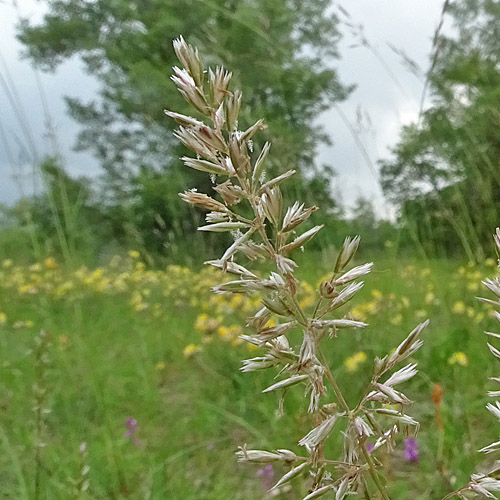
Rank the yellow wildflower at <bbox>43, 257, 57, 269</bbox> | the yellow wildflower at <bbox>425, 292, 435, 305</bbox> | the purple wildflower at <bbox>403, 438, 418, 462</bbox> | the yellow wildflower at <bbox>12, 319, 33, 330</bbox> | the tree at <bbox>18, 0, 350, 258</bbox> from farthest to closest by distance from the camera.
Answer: the tree at <bbox>18, 0, 350, 258</bbox> < the yellow wildflower at <bbox>43, 257, 57, 269</bbox> < the yellow wildflower at <bbox>12, 319, 33, 330</bbox> < the yellow wildflower at <bbox>425, 292, 435, 305</bbox> < the purple wildflower at <bbox>403, 438, 418, 462</bbox>

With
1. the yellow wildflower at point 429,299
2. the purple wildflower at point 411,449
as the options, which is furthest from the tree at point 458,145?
the purple wildflower at point 411,449

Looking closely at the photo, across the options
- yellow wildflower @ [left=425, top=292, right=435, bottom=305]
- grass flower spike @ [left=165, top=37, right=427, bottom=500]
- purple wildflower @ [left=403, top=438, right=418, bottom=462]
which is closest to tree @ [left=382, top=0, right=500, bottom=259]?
yellow wildflower @ [left=425, top=292, right=435, bottom=305]

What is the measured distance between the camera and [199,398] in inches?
89.6

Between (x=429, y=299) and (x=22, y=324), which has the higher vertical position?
(x=22, y=324)

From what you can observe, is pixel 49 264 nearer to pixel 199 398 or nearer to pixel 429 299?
pixel 199 398

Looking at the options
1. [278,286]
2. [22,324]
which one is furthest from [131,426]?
[22,324]

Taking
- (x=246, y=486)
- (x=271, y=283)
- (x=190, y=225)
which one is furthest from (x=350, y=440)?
(x=190, y=225)

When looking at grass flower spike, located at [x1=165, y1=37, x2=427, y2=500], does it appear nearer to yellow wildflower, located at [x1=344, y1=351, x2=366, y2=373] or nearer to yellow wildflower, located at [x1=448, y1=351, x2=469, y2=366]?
yellow wildflower, located at [x1=344, y1=351, x2=366, y2=373]

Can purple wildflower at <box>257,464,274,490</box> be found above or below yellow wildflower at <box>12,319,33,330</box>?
below

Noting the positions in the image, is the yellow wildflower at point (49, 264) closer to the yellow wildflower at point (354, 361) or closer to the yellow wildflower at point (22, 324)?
the yellow wildflower at point (22, 324)

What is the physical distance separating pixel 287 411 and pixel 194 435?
347mm

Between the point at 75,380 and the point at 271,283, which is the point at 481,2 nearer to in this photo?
the point at 75,380

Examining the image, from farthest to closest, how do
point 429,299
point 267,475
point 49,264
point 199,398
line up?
point 49,264
point 429,299
point 199,398
point 267,475

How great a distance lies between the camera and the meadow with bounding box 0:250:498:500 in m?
1.58
